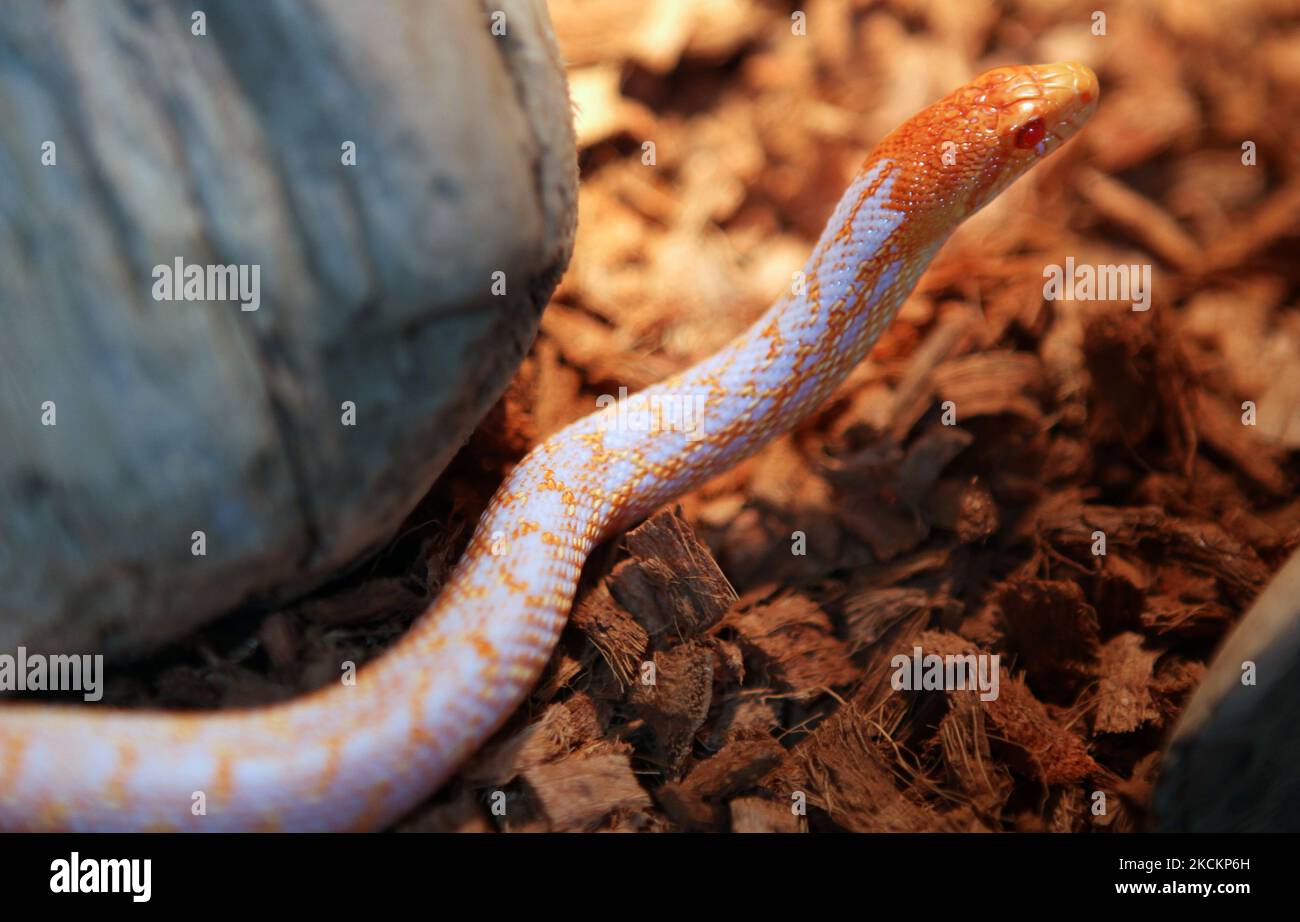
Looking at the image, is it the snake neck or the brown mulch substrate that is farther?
the snake neck

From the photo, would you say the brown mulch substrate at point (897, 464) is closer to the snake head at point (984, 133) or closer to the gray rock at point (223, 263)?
the gray rock at point (223, 263)

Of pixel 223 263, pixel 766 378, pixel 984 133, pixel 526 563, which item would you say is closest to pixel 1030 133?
pixel 984 133

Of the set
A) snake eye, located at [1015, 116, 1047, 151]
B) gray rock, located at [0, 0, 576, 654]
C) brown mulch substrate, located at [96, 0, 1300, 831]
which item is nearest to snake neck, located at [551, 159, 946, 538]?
brown mulch substrate, located at [96, 0, 1300, 831]

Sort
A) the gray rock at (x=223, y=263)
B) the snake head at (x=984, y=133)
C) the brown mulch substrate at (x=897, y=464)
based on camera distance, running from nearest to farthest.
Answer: the gray rock at (x=223, y=263) → the brown mulch substrate at (x=897, y=464) → the snake head at (x=984, y=133)

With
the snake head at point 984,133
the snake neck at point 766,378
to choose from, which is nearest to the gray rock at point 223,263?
the snake neck at point 766,378

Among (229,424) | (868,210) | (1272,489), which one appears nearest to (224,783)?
(229,424)

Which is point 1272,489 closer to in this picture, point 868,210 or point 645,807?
point 868,210

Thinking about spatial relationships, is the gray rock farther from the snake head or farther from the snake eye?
the snake eye

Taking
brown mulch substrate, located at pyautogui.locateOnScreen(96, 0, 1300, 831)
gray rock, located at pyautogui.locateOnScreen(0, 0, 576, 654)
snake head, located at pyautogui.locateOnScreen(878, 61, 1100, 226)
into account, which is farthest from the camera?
snake head, located at pyautogui.locateOnScreen(878, 61, 1100, 226)
